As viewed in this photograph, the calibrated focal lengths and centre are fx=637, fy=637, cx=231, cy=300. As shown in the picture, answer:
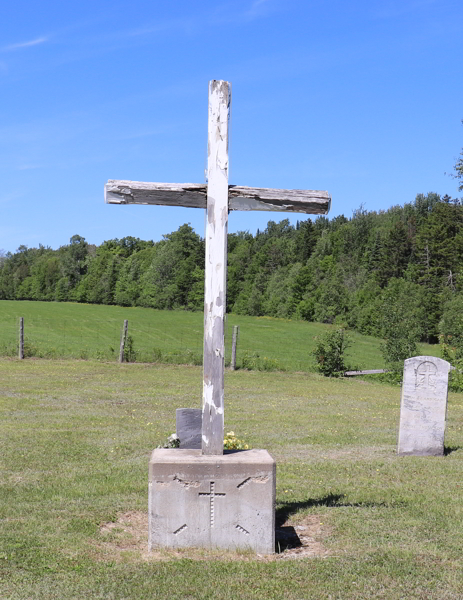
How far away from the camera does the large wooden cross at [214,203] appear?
5.49 meters

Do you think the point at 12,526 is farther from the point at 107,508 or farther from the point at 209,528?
the point at 209,528

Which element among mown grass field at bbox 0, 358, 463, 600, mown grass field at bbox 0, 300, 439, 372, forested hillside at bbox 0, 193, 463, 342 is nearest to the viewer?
mown grass field at bbox 0, 358, 463, 600

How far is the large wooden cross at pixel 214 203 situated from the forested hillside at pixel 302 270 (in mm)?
44652

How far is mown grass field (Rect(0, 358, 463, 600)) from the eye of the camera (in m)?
4.80

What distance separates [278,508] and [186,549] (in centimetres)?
183

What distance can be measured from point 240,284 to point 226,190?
98763 mm

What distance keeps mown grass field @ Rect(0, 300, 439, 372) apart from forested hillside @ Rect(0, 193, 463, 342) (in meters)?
8.96

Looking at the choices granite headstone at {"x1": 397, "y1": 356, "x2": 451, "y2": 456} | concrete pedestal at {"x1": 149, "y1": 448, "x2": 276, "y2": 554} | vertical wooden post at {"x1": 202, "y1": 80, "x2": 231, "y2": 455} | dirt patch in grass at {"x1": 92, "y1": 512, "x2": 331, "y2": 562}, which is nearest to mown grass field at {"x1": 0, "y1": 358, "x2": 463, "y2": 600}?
dirt patch in grass at {"x1": 92, "y1": 512, "x2": 331, "y2": 562}

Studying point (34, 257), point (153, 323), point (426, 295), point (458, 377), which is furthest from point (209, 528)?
point (34, 257)

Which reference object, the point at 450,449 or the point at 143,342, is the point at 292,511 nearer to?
the point at 450,449

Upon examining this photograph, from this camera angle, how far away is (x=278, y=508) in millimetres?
7035

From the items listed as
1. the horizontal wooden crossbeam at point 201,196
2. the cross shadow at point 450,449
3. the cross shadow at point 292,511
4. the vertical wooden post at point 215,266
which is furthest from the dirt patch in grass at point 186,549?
the cross shadow at point 450,449

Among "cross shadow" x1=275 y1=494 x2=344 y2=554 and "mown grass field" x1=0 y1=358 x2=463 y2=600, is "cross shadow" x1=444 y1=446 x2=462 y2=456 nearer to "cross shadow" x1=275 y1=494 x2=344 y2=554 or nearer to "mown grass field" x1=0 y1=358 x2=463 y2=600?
"mown grass field" x1=0 y1=358 x2=463 y2=600

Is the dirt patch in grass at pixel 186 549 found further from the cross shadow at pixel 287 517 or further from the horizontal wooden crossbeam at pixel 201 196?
the horizontal wooden crossbeam at pixel 201 196
